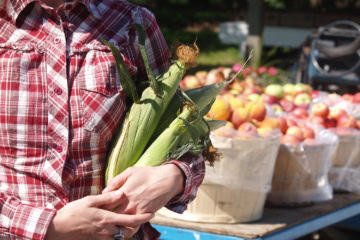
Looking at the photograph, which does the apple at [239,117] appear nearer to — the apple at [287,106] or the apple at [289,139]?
the apple at [289,139]

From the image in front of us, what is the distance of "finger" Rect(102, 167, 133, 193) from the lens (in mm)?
1509

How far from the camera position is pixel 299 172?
3.46 m

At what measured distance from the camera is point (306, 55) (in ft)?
26.7

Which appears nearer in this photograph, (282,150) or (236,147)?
(236,147)

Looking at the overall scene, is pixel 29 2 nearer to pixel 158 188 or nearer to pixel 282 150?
pixel 158 188

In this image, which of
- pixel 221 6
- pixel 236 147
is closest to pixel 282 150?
pixel 236 147

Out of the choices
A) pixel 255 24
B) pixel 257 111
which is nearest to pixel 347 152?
pixel 257 111

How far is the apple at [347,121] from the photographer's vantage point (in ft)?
13.3

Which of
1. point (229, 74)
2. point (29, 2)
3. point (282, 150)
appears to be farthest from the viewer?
point (229, 74)

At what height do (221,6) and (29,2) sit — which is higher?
(29,2)

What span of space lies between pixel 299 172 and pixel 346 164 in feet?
2.02

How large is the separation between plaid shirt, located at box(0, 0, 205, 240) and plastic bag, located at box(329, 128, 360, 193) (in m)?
2.44

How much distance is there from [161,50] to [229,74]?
3.06 m

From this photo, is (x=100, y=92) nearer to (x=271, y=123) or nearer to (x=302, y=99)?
(x=271, y=123)
